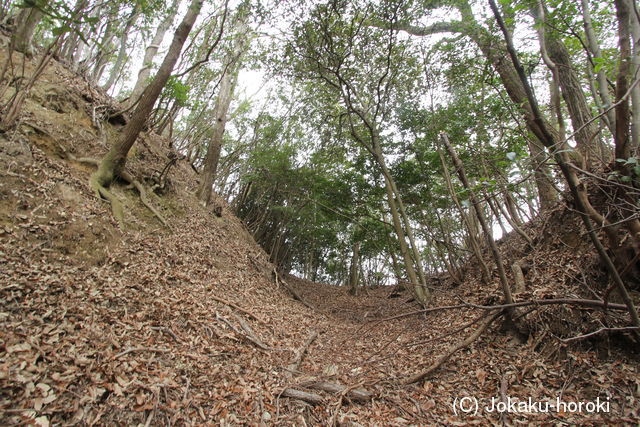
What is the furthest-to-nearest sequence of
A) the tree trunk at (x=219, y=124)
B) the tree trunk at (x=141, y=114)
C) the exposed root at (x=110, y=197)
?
the tree trunk at (x=219, y=124) → the tree trunk at (x=141, y=114) → the exposed root at (x=110, y=197)

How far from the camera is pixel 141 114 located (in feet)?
16.6

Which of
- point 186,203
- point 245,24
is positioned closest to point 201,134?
point 245,24

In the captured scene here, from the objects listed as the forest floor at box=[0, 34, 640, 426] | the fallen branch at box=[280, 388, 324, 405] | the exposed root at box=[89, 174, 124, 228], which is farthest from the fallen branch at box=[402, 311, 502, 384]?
the exposed root at box=[89, 174, 124, 228]

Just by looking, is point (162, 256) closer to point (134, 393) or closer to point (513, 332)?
point (134, 393)

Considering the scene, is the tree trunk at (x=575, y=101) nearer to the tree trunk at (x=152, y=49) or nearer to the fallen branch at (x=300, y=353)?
the fallen branch at (x=300, y=353)

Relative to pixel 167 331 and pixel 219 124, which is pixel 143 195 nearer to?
pixel 167 331

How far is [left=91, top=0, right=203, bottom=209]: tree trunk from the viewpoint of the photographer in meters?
5.06

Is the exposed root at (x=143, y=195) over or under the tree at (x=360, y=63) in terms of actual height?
under

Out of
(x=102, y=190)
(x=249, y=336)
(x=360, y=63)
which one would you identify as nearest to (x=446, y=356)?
(x=249, y=336)

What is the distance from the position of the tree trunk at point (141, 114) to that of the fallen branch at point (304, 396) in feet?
15.0

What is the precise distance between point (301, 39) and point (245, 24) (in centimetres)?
324

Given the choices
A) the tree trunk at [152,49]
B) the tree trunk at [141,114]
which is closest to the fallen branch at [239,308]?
the tree trunk at [141,114]

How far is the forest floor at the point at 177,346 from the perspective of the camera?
2.38 m

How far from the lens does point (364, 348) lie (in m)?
5.09
